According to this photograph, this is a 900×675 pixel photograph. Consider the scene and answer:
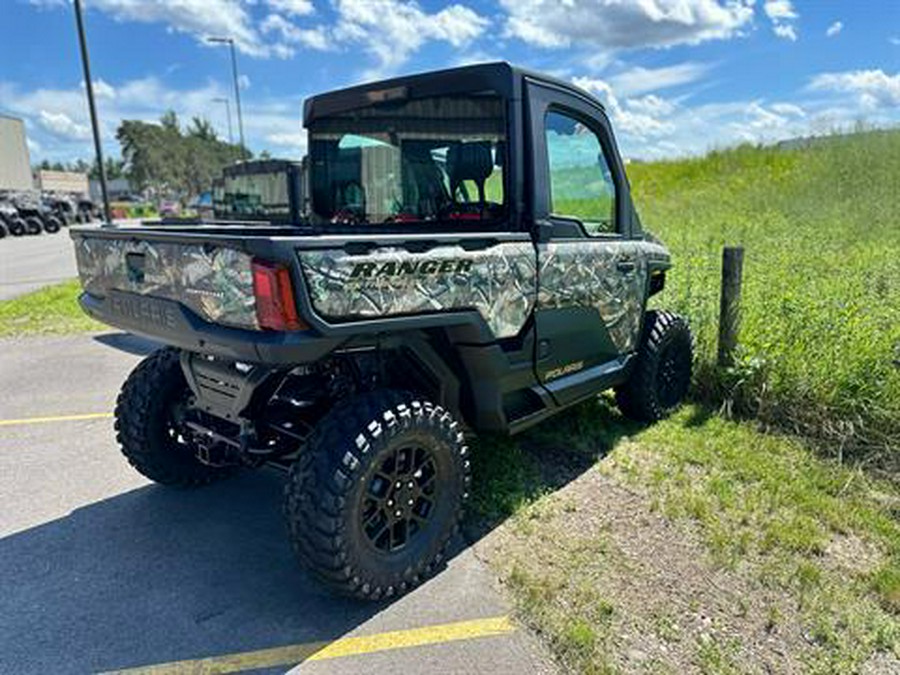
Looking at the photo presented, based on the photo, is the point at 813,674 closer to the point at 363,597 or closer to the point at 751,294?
the point at 363,597

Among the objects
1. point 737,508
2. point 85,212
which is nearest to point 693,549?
point 737,508

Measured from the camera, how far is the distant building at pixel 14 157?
39719mm

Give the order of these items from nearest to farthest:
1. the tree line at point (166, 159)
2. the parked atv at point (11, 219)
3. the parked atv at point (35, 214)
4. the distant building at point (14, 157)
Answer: the parked atv at point (11, 219) < the parked atv at point (35, 214) < the distant building at point (14, 157) < the tree line at point (166, 159)

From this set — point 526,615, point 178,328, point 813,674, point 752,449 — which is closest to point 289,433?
point 178,328


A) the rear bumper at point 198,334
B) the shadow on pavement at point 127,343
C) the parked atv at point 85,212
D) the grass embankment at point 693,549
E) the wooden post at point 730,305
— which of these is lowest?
the grass embankment at point 693,549

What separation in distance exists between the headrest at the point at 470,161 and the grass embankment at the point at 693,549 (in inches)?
71.4

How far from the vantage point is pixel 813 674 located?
90.0 inches

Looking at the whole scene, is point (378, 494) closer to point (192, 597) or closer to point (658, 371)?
point (192, 597)

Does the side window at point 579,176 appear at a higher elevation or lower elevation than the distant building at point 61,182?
lower

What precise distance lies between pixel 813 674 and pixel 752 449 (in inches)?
78.6

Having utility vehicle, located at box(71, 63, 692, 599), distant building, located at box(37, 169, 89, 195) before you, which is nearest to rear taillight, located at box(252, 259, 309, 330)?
utility vehicle, located at box(71, 63, 692, 599)

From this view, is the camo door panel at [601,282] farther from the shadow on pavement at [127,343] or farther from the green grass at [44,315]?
the green grass at [44,315]

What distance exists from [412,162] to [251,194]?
1370 cm

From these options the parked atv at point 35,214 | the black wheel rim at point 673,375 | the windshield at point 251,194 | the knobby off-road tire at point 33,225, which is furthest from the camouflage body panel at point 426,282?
the knobby off-road tire at point 33,225
